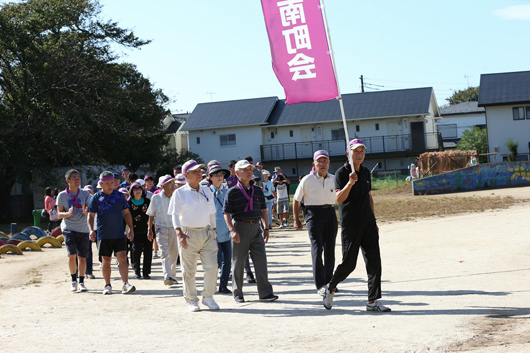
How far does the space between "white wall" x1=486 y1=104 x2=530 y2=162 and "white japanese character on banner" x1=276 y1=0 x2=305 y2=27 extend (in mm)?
42692

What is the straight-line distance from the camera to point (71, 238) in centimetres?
1156

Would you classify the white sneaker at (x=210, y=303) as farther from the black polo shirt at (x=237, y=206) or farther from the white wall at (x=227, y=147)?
the white wall at (x=227, y=147)

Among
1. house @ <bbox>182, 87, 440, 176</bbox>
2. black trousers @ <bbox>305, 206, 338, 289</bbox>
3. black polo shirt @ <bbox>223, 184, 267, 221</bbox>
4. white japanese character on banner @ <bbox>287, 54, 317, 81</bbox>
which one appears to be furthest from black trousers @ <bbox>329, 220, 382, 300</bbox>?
house @ <bbox>182, 87, 440, 176</bbox>

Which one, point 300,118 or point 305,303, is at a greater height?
point 300,118

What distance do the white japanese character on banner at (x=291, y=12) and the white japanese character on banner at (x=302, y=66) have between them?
1.59 ft

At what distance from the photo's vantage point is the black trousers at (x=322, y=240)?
9.36 metres

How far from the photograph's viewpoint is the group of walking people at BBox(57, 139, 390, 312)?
8102mm

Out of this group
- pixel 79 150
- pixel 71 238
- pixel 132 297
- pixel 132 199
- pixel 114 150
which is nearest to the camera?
pixel 132 297

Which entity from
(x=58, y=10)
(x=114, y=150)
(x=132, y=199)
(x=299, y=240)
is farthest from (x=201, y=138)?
(x=132, y=199)

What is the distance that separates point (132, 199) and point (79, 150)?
68.9 feet

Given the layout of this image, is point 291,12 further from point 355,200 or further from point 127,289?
point 127,289

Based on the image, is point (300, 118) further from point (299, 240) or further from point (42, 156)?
point (299, 240)

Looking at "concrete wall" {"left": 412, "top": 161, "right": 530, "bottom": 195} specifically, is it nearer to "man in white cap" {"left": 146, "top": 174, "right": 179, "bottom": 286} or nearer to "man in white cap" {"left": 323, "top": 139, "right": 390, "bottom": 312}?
"man in white cap" {"left": 146, "top": 174, "right": 179, "bottom": 286}

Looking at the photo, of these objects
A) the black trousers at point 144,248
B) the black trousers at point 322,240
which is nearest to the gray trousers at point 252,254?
the black trousers at point 322,240
